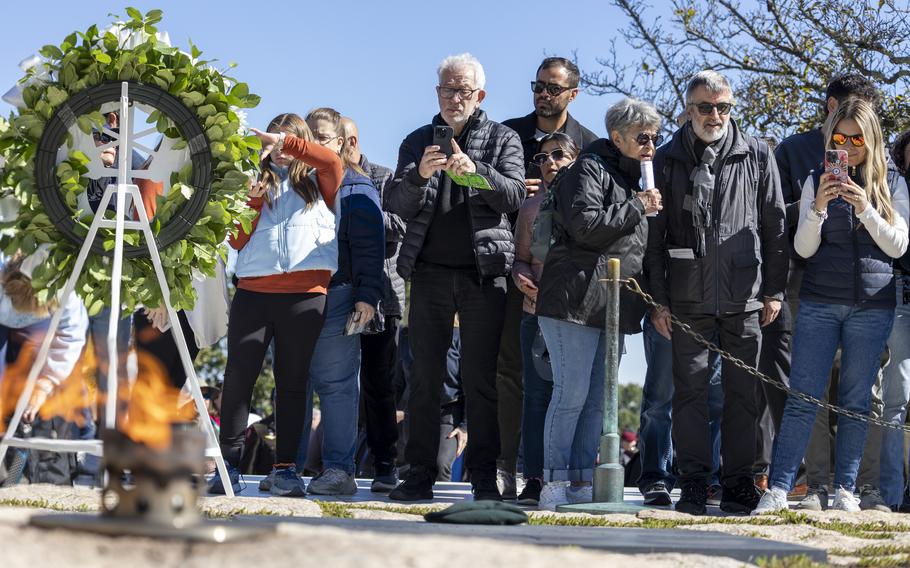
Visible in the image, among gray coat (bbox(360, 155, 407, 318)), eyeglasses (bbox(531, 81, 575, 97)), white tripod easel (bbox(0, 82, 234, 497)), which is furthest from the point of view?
eyeglasses (bbox(531, 81, 575, 97))

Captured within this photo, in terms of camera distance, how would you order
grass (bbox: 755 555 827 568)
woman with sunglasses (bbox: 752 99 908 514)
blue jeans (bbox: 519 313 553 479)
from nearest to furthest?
grass (bbox: 755 555 827 568) < woman with sunglasses (bbox: 752 99 908 514) < blue jeans (bbox: 519 313 553 479)

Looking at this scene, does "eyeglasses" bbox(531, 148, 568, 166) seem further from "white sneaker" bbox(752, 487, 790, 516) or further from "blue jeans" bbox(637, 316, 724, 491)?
"white sneaker" bbox(752, 487, 790, 516)

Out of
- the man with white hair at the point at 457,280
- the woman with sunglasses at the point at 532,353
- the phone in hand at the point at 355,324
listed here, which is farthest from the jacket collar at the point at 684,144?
the phone in hand at the point at 355,324

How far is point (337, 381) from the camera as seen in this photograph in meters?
7.86

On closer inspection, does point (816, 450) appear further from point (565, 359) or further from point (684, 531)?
point (684, 531)

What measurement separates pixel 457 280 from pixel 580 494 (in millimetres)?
1527

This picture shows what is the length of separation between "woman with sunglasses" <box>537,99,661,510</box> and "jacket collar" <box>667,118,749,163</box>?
5.7 inches

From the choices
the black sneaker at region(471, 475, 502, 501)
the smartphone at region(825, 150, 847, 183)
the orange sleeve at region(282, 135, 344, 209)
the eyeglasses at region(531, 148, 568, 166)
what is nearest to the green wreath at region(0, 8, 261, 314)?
the orange sleeve at region(282, 135, 344, 209)

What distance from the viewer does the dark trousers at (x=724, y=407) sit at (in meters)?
7.27

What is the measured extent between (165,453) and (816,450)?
17.5 ft

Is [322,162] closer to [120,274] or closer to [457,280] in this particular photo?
[457,280]

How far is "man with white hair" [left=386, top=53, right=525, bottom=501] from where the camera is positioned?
7.44m

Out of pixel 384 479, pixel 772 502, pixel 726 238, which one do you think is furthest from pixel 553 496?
pixel 726 238

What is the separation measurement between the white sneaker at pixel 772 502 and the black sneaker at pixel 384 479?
2.48 metres
